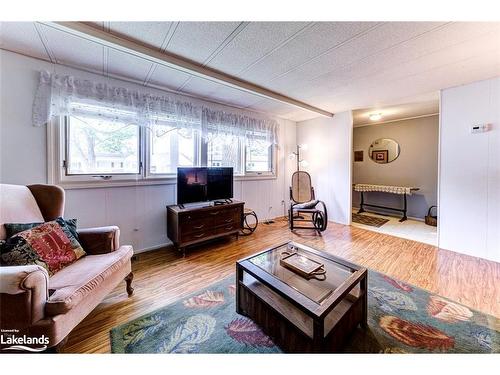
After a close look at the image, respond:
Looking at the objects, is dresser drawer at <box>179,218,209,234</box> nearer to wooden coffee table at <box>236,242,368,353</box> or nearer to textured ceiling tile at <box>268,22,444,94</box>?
wooden coffee table at <box>236,242,368,353</box>

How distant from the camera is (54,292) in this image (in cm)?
119

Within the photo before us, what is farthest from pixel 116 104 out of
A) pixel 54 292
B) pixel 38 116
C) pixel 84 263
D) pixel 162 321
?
pixel 162 321

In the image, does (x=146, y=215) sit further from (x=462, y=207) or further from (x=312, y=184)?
(x=462, y=207)

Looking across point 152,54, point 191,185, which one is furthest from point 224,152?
point 152,54

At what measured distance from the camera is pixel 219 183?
10.6 feet

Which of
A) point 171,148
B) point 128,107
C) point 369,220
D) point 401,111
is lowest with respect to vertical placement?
point 369,220

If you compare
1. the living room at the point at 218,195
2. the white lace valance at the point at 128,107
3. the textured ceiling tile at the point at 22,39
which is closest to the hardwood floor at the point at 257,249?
the living room at the point at 218,195

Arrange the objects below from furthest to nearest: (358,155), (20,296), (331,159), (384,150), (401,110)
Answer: (358,155) < (384,150) < (331,159) < (401,110) < (20,296)

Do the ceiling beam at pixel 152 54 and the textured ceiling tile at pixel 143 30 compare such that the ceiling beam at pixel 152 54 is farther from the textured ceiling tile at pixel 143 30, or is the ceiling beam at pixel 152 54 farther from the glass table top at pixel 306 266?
the glass table top at pixel 306 266

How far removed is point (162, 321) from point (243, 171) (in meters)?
2.84

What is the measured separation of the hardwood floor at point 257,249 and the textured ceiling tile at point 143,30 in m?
2.28

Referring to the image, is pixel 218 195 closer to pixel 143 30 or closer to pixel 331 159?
pixel 143 30

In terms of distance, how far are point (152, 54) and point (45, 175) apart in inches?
67.3
